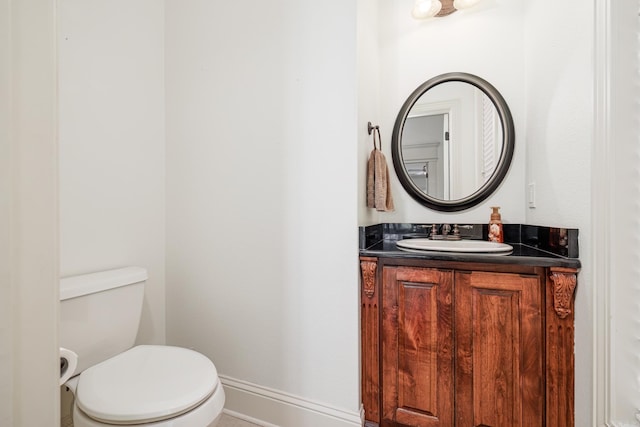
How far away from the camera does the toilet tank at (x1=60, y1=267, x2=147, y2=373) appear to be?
3.88 ft

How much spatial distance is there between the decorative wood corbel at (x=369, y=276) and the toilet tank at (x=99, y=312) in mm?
1069

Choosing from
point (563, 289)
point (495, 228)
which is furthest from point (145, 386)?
point (495, 228)

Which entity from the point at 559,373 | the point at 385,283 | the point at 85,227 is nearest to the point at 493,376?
the point at 559,373

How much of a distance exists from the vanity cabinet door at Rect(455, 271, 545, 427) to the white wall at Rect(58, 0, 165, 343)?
165cm

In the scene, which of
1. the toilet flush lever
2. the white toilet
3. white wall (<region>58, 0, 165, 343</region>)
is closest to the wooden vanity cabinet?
the white toilet

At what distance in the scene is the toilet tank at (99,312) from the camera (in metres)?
1.18

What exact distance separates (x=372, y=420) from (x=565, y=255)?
1079mm

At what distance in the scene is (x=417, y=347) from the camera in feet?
4.24

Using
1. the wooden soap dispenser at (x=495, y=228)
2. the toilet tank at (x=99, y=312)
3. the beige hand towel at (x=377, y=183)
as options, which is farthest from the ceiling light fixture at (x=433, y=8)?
the toilet tank at (x=99, y=312)

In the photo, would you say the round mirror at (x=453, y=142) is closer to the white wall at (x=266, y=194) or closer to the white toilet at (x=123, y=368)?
the white wall at (x=266, y=194)

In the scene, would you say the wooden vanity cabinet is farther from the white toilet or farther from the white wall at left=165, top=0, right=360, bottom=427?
the white toilet

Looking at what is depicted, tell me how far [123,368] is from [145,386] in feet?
0.61

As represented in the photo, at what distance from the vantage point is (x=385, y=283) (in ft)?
4.42

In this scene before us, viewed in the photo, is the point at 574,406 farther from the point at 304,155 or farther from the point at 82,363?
the point at 82,363
